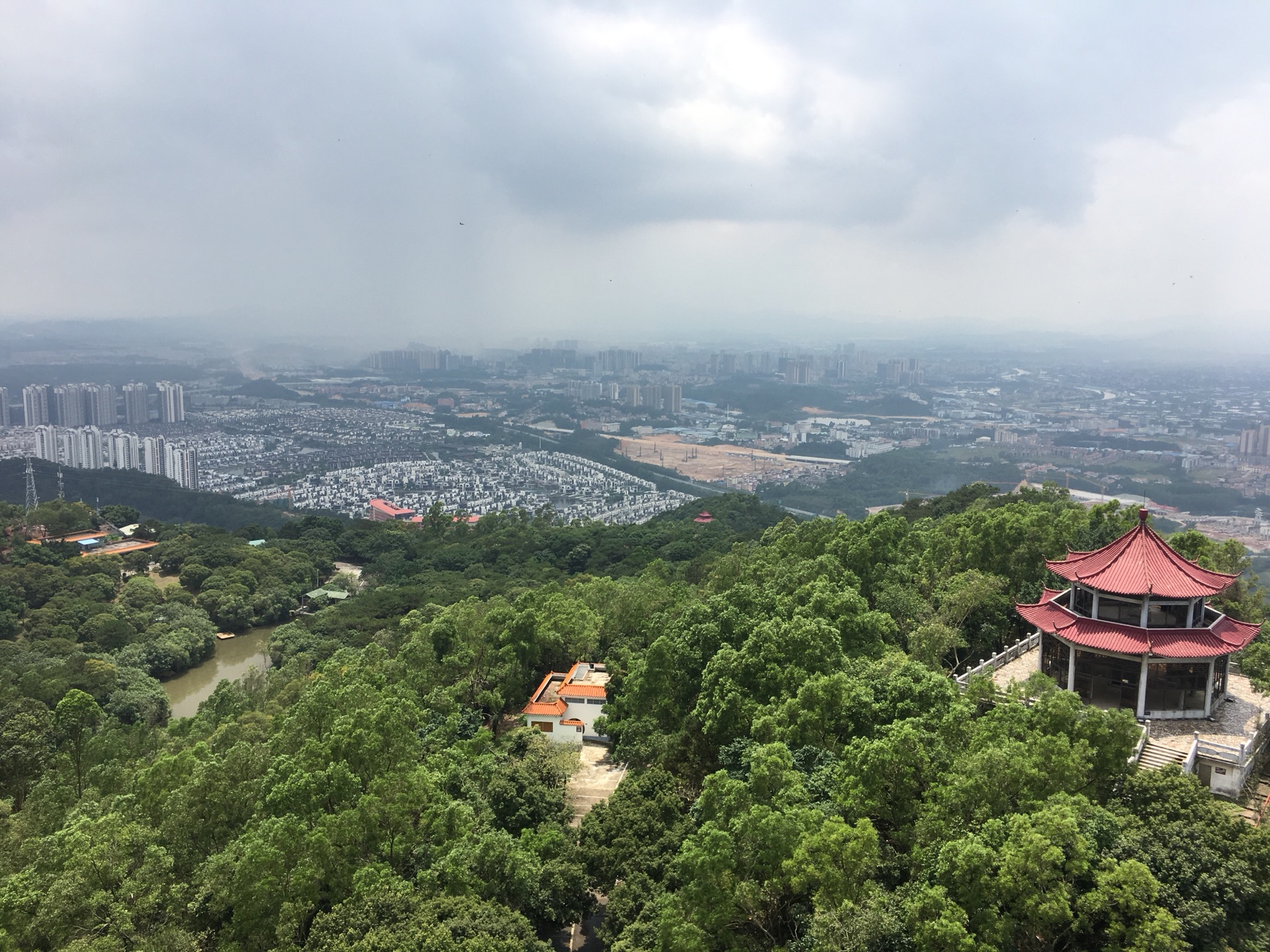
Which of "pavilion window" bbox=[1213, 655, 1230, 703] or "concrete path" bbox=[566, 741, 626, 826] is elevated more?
"pavilion window" bbox=[1213, 655, 1230, 703]

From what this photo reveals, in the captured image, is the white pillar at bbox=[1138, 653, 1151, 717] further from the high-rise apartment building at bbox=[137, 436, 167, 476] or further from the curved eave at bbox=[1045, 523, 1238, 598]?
the high-rise apartment building at bbox=[137, 436, 167, 476]

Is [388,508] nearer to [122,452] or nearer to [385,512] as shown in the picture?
[385,512]

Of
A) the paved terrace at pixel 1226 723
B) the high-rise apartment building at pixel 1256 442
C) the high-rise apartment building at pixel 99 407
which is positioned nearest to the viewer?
the paved terrace at pixel 1226 723

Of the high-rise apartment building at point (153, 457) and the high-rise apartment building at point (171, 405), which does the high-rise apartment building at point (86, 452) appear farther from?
the high-rise apartment building at point (171, 405)

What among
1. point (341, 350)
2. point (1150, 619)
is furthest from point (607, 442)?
point (341, 350)

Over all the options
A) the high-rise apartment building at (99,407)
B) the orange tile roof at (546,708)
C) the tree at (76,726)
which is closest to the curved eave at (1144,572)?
the orange tile roof at (546,708)

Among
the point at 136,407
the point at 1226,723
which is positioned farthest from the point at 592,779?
the point at 136,407

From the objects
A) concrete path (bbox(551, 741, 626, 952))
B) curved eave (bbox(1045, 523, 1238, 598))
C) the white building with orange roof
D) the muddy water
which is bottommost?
the muddy water

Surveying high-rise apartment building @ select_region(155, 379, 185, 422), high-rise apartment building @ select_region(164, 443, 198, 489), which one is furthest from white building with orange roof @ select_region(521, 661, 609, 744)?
high-rise apartment building @ select_region(155, 379, 185, 422)
